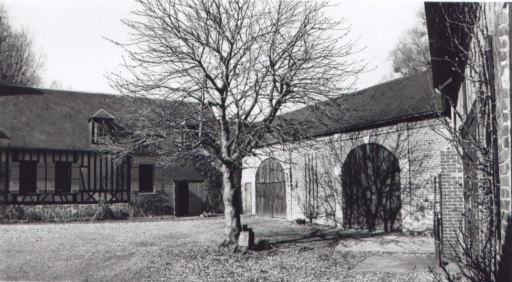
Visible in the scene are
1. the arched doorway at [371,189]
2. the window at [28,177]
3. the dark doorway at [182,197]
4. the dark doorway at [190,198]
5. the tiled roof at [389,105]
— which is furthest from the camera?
the dark doorway at [190,198]

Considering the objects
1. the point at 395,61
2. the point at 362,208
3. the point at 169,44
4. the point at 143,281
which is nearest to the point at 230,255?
the point at 143,281

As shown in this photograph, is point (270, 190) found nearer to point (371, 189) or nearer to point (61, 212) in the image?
point (371, 189)

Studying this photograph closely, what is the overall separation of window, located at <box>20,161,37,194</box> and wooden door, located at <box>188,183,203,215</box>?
8.41 m

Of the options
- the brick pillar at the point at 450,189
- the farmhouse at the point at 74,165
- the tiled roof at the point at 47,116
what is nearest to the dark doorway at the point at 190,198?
the farmhouse at the point at 74,165

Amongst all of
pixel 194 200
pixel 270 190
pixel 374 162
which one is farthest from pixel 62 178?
pixel 374 162

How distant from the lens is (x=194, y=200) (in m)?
26.4

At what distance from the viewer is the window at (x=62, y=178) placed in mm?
22109

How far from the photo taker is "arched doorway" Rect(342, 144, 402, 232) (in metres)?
16.0

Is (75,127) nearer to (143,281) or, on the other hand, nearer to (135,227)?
(135,227)

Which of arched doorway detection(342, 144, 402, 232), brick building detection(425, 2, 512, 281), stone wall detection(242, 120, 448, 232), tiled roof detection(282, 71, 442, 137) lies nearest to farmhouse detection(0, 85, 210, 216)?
stone wall detection(242, 120, 448, 232)

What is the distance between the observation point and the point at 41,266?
1006cm

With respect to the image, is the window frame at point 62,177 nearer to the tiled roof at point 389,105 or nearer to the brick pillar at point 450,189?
the tiled roof at point 389,105

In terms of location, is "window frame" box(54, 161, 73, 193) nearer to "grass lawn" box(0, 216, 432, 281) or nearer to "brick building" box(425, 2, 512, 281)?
"grass lawn" box(0, 216, 432, 281)

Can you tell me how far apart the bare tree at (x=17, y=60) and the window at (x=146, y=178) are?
13.7 meters
